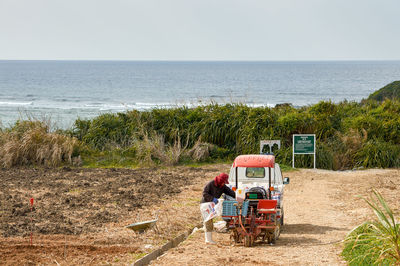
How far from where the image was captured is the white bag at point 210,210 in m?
10.6

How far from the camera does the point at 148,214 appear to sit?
43.0ft

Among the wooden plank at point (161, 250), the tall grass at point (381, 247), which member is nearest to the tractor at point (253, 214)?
the wooden plank at point (161, 250)

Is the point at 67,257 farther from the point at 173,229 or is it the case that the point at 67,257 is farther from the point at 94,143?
the point at 94,143

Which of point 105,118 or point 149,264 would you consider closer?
point 149,264

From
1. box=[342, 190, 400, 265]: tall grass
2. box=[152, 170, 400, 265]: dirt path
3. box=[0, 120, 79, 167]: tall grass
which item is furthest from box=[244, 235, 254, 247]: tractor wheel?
box=[0, 120, 79, 167]: tall grass

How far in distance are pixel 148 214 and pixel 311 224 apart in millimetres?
3709

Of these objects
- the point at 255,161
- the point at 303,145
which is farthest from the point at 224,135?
the point at 255,161

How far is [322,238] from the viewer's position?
11.1m

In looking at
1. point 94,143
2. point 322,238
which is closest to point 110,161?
point 94,143

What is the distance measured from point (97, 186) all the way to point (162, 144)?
5.56m

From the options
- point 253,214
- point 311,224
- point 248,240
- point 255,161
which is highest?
point 255,161

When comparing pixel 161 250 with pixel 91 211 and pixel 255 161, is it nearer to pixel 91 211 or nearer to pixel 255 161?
pixel 255 161

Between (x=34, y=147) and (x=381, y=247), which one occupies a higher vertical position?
(x=34, y=147)

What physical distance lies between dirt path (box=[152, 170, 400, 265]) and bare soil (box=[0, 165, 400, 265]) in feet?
0.06
